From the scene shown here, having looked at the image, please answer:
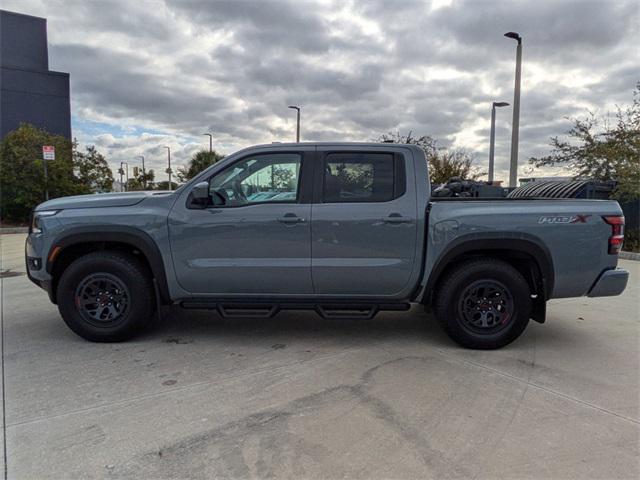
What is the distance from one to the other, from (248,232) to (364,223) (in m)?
1.09

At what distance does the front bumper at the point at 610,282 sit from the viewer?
412 cm

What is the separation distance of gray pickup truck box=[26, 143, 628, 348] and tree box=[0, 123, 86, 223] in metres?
14.4

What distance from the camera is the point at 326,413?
9.87 feet

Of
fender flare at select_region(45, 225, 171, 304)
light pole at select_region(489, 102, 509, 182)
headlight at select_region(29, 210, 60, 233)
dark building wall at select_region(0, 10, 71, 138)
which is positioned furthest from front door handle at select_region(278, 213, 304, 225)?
dark building wall at select_region(0, 10, 71, 138)

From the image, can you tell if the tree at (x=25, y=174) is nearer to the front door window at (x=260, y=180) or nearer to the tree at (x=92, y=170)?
the tree at (x=92, y=170)

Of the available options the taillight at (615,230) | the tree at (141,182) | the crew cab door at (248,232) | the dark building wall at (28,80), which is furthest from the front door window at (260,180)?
the tree at (141,182)

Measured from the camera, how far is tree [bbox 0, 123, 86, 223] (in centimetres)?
1609

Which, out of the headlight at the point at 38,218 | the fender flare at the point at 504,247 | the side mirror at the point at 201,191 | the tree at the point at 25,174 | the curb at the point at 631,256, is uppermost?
the tree at the point at 25,174

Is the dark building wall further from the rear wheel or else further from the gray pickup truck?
the gray pickup truck

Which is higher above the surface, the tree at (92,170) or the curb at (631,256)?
the tree at (92,170)

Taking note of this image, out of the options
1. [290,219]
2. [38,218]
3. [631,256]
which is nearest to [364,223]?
[290,219]

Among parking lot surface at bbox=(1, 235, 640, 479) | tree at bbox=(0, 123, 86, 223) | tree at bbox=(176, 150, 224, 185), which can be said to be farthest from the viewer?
tree at bbox=(176, 150, 224, 185)

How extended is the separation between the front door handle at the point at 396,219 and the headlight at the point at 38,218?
10.4 ft

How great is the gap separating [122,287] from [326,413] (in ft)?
7.98
